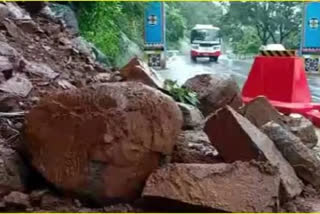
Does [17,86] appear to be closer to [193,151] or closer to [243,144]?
[193,151]

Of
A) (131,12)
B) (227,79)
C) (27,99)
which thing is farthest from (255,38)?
(27,99)

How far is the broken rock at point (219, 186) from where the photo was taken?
2.15 meters

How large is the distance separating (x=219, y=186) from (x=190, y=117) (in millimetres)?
1591

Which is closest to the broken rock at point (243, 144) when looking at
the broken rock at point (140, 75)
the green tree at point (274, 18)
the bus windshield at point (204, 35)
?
the broken rock at point (140, 75)

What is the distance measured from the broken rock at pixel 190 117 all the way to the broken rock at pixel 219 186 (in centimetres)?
139

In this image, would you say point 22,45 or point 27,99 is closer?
point 27,99

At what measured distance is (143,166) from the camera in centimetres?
227

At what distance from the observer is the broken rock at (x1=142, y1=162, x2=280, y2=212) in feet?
7.07

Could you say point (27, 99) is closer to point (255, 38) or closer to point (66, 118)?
point (66, 118)

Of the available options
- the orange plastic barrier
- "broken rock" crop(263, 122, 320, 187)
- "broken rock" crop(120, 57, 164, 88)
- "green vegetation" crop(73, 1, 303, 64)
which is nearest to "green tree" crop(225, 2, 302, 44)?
"green vegetation" crop(73, 1, 303, 64)

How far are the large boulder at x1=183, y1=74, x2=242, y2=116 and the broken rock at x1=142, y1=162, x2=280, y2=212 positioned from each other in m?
2.18

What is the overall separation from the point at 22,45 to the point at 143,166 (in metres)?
2.68

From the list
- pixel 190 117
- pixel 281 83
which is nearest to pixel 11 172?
pixel 190 117

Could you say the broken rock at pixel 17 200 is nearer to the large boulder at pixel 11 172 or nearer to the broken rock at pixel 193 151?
the large boulder at pixel 11 172
